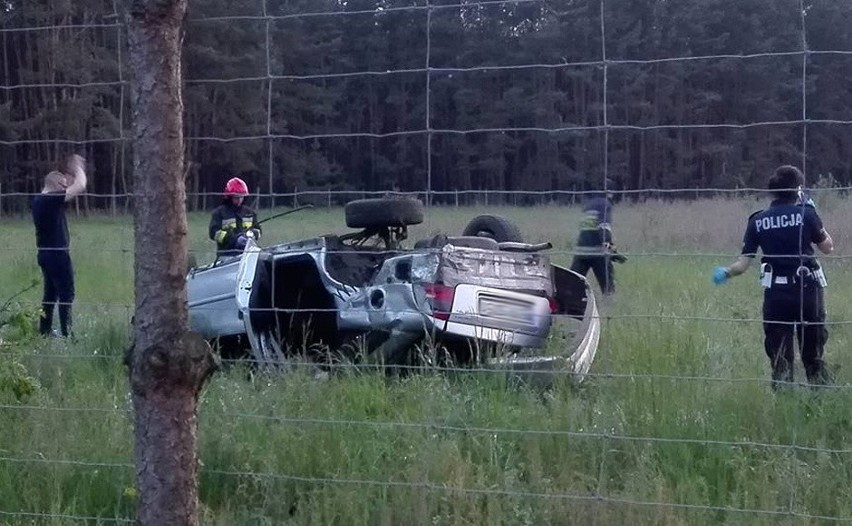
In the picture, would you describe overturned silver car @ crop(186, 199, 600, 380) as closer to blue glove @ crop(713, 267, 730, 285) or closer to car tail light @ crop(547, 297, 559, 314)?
car tail light @ crop(547, 297, 559, 314)

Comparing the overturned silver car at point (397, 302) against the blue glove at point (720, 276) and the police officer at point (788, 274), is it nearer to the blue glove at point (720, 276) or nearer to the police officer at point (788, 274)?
the blue glove at point (720, 276)

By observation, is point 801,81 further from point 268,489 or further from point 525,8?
point 268,489

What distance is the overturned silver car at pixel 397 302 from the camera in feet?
18.0

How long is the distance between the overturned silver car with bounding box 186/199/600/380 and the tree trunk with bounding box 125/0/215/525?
1.63 m

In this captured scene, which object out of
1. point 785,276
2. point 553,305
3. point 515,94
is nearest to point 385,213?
point 553,305

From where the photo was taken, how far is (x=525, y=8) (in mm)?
4469

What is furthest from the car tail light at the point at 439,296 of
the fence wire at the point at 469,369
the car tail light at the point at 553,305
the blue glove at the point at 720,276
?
the blue glove at the point at 720,276

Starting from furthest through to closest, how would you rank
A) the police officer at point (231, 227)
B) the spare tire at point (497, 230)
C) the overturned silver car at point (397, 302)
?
the spare tire at point (497, 230) → the police officer at point (231, 227) → the overturned silver car at point (397, 302)

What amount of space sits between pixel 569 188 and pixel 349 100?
955mm

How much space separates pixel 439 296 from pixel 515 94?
1550mm

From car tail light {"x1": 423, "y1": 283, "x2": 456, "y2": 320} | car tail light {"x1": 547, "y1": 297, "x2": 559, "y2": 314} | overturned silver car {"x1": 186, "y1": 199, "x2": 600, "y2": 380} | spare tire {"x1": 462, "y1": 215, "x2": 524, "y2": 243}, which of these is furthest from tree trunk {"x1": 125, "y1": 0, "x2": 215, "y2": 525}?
spare tire {"x1": 462, "y1": 215, "x2": 524, "y2": 243}

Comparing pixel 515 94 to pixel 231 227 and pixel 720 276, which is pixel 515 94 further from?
pixel 231 227

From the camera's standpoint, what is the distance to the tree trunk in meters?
3.09

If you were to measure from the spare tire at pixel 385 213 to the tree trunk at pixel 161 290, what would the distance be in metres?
3.26
